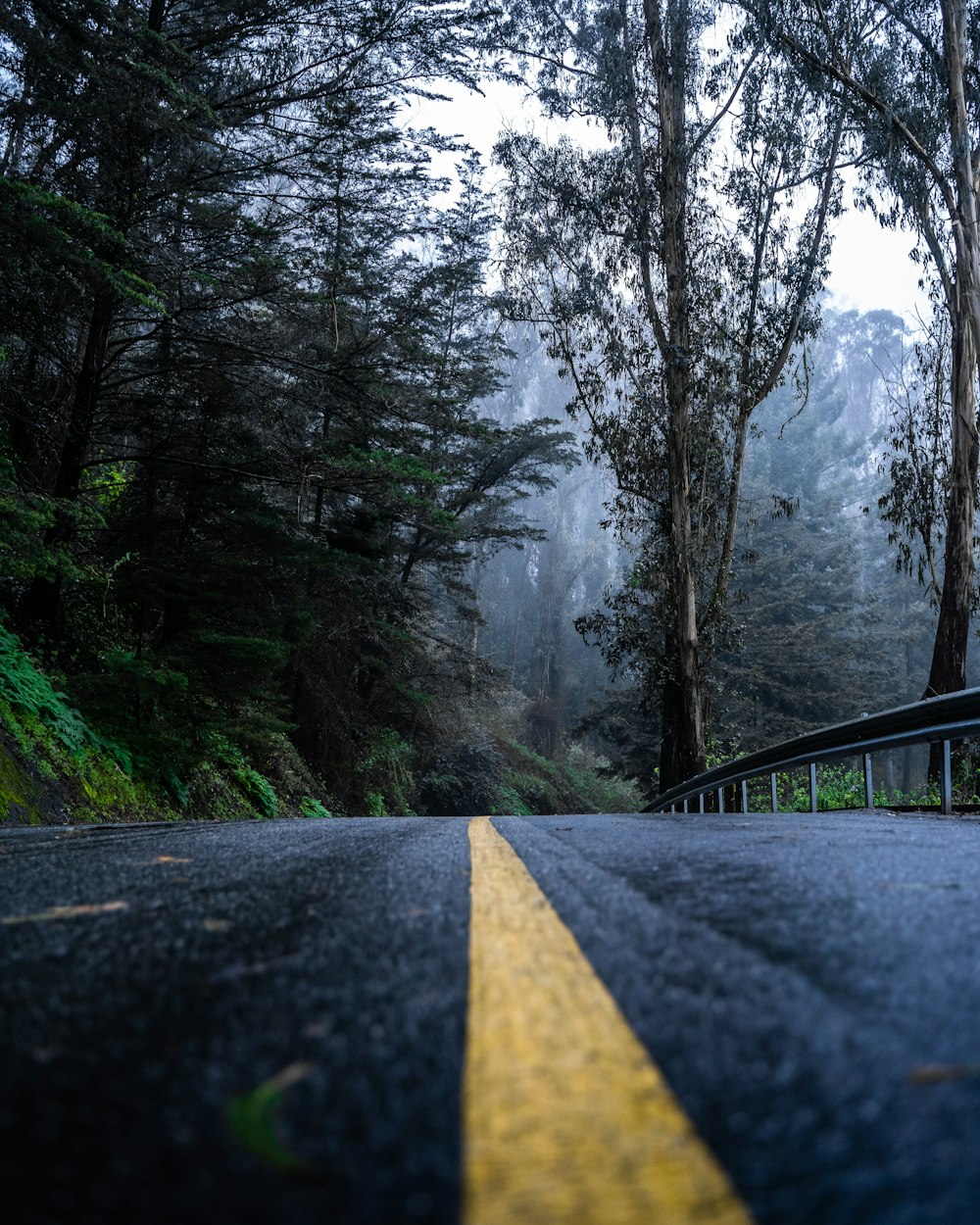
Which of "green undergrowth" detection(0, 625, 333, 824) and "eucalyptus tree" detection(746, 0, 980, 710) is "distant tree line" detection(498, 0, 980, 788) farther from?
"green undergrowth" detection(0, 625, 333, 824)

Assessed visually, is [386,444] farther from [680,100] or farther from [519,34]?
[519,34]

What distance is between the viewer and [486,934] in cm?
172

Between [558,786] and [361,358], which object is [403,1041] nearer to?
[361,358]

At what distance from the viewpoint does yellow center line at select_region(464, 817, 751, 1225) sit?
705mm

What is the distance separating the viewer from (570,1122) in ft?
2.79

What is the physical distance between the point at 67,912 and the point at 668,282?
19.0 meters

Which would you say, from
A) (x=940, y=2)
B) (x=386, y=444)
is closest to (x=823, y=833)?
(x=386, y=444)

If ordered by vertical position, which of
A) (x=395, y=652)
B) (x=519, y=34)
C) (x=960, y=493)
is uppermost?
(x=519, y=34)

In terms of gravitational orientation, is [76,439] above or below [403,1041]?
above

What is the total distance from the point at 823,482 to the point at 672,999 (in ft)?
242

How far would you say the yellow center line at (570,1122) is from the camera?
0.70 m

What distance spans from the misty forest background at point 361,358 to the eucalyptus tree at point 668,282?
0.08m

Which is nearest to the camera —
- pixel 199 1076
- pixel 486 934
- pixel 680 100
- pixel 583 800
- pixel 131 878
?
pixel 199 1076

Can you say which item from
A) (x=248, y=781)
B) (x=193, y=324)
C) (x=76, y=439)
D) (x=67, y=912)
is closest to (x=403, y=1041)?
(x=67, y=912)
